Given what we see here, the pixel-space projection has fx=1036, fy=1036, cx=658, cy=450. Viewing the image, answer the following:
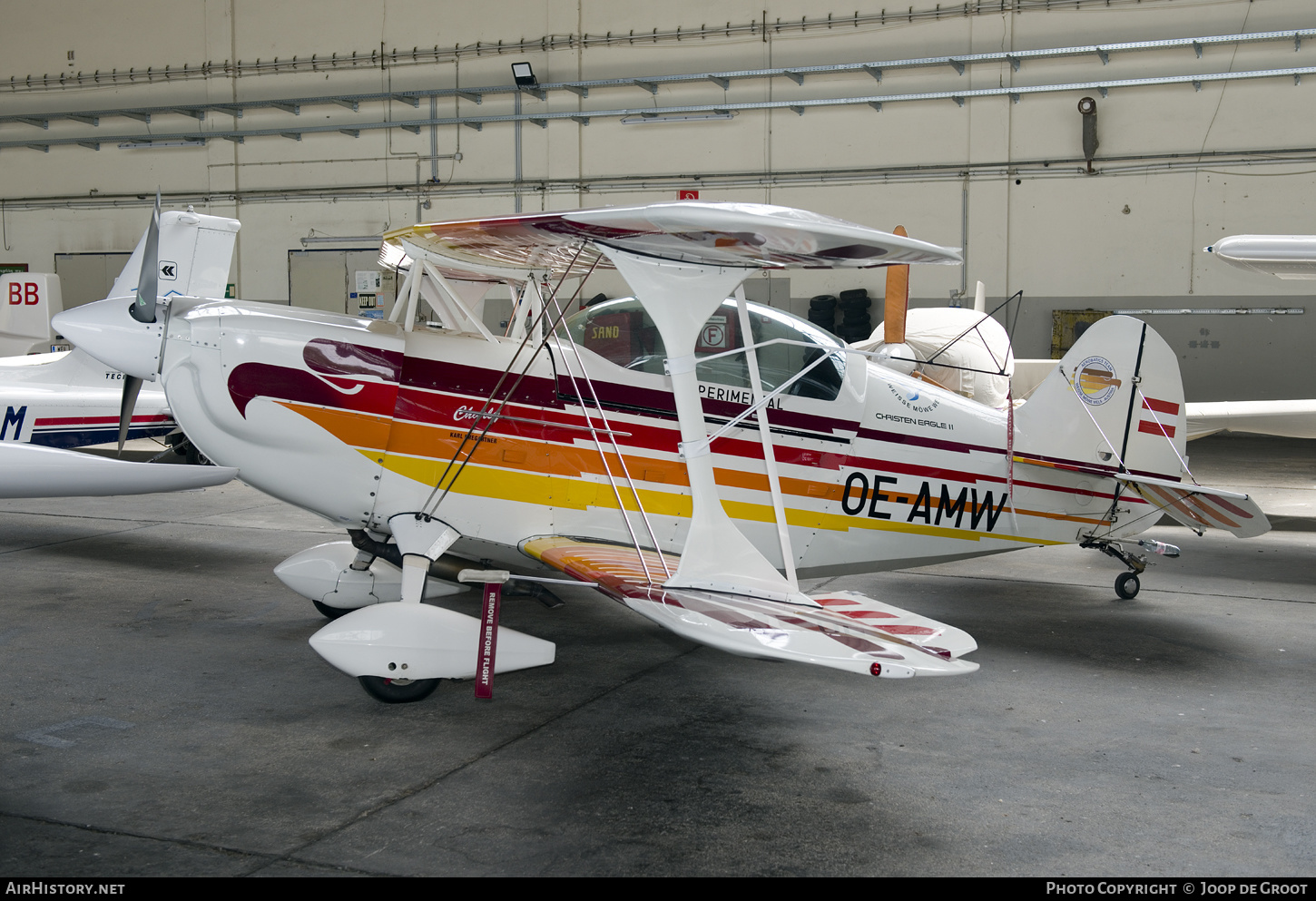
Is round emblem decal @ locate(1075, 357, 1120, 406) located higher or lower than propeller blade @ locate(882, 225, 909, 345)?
lower

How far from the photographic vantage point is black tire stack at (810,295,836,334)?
17797 mm

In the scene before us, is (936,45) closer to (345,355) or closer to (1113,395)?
(1113,395)

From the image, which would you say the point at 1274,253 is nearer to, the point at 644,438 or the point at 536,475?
the point at 644,438

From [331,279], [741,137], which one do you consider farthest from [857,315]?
[331,279]

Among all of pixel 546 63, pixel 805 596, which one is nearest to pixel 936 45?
pixel 546 63

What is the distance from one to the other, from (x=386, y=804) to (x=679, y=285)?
229 centimetres

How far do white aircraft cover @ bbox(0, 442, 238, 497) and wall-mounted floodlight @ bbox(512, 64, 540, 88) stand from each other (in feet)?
44.7

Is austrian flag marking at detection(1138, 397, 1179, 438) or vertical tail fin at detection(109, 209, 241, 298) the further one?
vertical tail fin at detection(109, 209, 241, 298)

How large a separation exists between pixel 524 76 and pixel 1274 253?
14594 mm

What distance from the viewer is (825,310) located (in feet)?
58.5

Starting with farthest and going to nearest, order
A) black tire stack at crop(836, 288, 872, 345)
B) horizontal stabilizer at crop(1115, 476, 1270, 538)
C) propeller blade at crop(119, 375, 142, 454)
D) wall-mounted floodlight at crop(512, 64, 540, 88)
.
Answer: wall-mounted floodlight at crop(512, 64, 540, 88), black tire stack at crop(836, 288, 872, 345), propeller blade at crop(119, 375, 142, 454), horizontal stabilizer at crop(1115, 476, 1270, 538)

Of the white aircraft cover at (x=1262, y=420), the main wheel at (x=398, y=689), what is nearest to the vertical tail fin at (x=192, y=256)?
the main wheel at (x=398, y=689)

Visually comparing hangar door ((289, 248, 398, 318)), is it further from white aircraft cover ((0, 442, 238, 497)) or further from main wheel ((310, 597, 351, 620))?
main wheel ((310, 597, 351, 620))

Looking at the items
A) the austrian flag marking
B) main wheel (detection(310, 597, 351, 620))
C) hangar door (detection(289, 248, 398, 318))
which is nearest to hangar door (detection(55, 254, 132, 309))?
hangar door (detection(289, 248, 398, 318))
